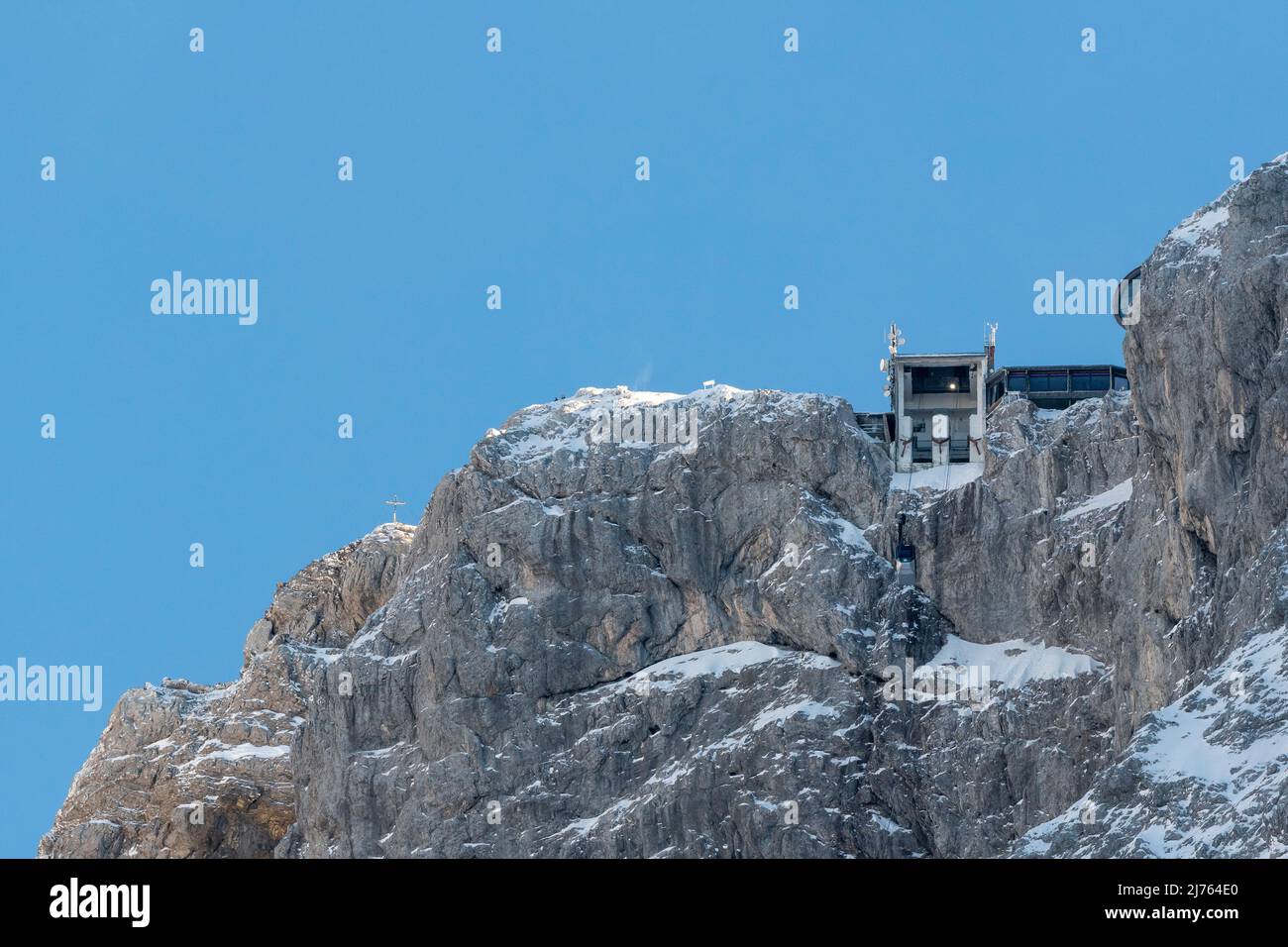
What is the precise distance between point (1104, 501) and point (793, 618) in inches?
810

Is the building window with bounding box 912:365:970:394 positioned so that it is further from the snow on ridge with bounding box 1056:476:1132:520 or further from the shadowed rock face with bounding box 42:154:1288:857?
the snow on ridge with bounding box 1056:476:1132:520

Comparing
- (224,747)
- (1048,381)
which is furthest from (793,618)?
(224,747)

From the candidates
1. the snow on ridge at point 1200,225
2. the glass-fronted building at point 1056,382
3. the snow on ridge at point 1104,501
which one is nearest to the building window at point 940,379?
the glass-fronted building at point 1056,382

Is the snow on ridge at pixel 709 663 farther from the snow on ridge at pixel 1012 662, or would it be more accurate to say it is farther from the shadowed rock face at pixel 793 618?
Result: the snow on ridge at pixel 1012 662

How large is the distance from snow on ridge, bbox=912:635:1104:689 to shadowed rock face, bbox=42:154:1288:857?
0.72ft

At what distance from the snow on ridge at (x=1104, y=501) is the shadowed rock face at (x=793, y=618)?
0.26 metres

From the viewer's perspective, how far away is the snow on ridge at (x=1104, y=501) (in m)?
155

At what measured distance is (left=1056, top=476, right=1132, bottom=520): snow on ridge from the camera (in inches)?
6107

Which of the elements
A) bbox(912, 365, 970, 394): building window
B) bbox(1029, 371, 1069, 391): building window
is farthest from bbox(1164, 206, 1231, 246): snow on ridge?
Result: bbox(912, 365, 970, 394): building window

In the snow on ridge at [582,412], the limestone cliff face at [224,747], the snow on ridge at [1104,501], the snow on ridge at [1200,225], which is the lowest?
the limestone cliff face at [224,747]

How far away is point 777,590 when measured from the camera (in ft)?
522
